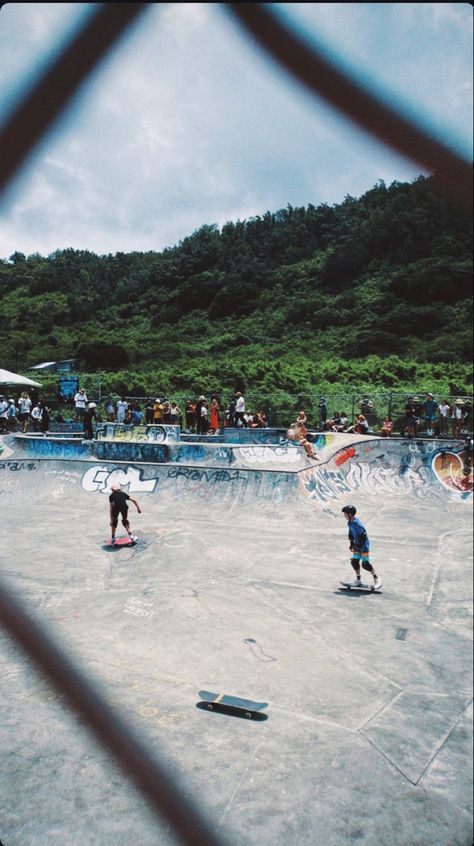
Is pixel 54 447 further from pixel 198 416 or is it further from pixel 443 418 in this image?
pixel 443 418

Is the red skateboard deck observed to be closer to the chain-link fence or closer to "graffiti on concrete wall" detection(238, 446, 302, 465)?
"graffiti on concrete wall" detection(238, 446, 302, 465)

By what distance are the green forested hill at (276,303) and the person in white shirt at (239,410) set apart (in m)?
3.74

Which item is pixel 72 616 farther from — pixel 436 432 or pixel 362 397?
pixel 362 397

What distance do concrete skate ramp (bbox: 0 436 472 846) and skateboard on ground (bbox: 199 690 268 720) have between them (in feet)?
0.31

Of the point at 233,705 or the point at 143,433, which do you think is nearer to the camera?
the point at 233,705

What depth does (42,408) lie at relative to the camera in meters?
20.2

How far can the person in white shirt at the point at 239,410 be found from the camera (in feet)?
68.8

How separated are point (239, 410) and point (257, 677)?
1660 cm

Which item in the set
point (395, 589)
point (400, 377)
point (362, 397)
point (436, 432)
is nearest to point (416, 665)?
point (395, 589)

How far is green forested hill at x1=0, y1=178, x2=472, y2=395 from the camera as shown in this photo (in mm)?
1559

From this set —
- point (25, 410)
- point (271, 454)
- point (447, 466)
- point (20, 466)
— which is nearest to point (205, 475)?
point (271, 454)

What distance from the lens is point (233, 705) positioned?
4.38 meters

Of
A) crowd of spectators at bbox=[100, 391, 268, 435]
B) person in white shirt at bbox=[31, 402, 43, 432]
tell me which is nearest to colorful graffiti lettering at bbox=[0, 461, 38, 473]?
person in white shirt at bbox=[31, 402, 43, 432]

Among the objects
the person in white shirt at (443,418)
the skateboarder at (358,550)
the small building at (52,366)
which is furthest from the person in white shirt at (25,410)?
the skateboarder at (358,550)
